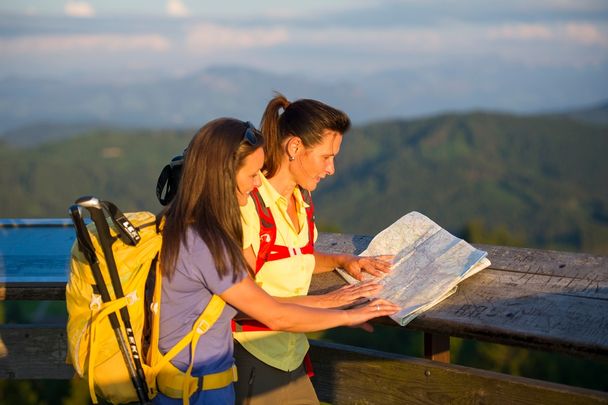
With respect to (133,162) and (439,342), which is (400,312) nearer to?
(439,342)

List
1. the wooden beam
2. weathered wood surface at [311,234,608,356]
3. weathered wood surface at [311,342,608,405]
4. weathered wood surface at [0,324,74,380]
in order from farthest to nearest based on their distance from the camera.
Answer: weathered wood surface at [0,324,74,380], the wooden beam, weathered wood surface at [311,342,608,405], weathered wood surface at [311,234,608,356]

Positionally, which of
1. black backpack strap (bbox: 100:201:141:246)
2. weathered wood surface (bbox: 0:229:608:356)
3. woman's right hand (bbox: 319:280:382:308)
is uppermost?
black backpack strap (bbox: 100:201:141:246)

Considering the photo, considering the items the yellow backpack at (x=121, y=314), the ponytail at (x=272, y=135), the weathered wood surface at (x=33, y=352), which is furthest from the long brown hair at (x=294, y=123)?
the weathered wood surface at (x=33, y=352)

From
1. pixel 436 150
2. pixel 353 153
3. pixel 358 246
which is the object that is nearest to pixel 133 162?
pixel 353 153

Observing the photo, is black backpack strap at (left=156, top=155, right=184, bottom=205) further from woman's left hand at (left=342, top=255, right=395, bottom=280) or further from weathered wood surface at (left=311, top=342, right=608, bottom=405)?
weathered wood surface at (left=311, top=342, right=608, bottom=405)

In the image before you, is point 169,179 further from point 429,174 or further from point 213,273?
point 429,174

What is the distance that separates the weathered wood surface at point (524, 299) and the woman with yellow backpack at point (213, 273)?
0.24m

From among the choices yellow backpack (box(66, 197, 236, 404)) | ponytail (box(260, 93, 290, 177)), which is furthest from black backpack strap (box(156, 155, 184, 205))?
ponytail (box(260, 93, 290, 177))

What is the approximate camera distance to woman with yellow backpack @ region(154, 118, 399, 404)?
2105mm

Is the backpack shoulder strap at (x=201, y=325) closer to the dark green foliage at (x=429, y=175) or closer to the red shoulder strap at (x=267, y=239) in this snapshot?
the red shoulder strap at (x=267, y=239)

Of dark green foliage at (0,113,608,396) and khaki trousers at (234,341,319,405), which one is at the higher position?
khaki trousers at (234,341,319,405)

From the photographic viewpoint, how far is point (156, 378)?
2242 mm

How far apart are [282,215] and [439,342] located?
3.06 feet

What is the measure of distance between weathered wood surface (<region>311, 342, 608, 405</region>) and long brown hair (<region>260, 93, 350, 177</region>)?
2.77 feet
